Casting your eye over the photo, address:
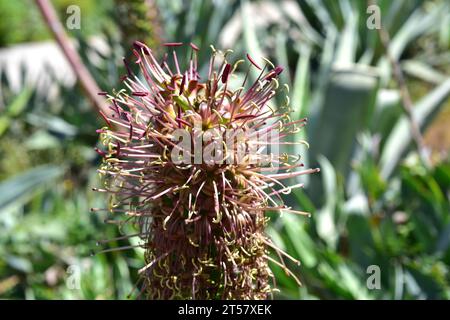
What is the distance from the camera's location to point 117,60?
3887 mm

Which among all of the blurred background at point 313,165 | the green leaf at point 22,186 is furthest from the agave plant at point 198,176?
the green leaf at point 22,186

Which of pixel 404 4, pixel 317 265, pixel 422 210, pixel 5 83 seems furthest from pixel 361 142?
pixel 5 83

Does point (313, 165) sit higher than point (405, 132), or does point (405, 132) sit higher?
point (405, 132)

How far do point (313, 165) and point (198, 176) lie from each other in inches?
79.4

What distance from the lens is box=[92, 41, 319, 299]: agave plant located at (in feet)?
4.17

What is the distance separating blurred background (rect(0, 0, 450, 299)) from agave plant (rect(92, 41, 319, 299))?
0.72m

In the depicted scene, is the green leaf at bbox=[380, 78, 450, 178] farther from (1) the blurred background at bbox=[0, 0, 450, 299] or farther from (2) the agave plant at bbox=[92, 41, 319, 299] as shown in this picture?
(2) the agave plant at bbox=[92, 41, 319, 299]

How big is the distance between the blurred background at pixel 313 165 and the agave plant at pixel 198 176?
28.4 inches

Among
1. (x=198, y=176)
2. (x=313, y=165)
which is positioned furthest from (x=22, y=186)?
(x=198, y=176)

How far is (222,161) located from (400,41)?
338 cm

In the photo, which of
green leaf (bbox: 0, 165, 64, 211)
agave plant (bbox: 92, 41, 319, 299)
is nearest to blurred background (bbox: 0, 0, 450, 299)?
green leaf (bbox: 0, 165, 64, 211)

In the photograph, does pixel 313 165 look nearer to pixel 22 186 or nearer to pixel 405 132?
pixel 405 132

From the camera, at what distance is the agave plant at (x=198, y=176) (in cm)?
127

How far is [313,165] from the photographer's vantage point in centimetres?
324
